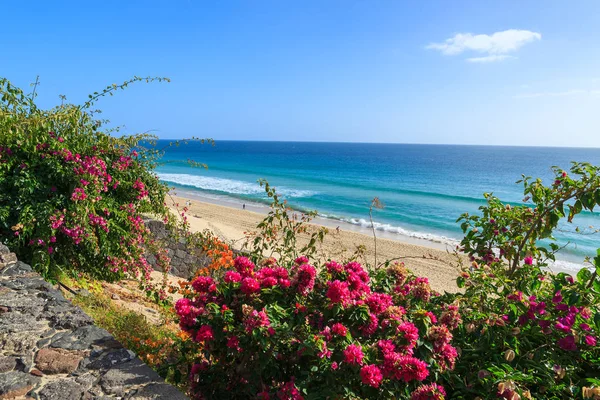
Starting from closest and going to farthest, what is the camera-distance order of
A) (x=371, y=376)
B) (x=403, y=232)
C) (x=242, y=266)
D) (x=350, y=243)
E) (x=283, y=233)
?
(x=371, y=376), (x=242, y=266), (x=283, y=233), (x=350, y=243), (x=403, y=232)

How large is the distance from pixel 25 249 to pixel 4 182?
0.82m

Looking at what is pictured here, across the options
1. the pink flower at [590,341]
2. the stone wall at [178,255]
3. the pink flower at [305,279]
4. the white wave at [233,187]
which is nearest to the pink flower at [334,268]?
the pink flower at [305,279]

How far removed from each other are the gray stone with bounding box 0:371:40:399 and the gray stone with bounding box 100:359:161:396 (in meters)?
0.37

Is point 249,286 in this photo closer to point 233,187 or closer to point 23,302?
point 23,302

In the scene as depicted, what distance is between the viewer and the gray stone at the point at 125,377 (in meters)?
2.24

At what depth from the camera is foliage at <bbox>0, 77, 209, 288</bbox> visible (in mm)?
4547

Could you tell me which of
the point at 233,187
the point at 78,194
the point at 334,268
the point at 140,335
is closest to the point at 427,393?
the point at 334,268

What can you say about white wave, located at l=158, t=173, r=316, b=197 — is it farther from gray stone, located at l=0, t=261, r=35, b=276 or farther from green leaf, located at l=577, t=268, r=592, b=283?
green leaf, located at l=577, t=268, r=592, b=283

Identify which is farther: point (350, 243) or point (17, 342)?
point (350, 243)

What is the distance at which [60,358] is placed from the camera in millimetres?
2473

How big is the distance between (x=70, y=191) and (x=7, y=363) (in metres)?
2.80

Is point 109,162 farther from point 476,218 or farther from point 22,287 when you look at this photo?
point 476,218

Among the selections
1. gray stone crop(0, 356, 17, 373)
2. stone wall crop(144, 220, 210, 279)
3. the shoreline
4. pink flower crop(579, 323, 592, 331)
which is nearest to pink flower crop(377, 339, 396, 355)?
pink flower crop(579, 323, 592, 331)

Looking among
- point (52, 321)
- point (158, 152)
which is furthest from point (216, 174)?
point (52, 321)
